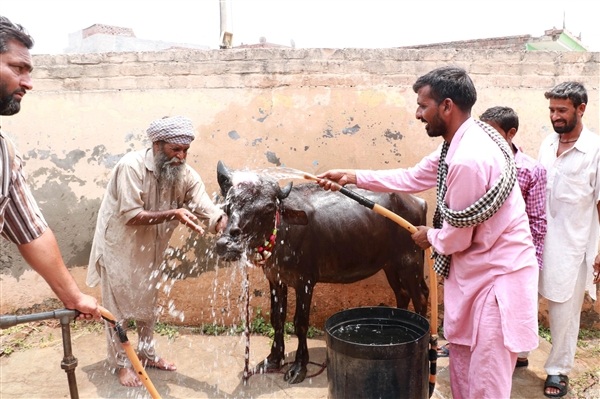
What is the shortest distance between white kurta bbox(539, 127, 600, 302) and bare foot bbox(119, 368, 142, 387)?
359 centimetres

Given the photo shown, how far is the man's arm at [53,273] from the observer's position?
251 cm

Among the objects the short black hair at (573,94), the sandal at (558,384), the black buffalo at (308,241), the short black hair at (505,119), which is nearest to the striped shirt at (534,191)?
the short black hair at (505,119)

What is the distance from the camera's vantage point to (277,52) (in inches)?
207

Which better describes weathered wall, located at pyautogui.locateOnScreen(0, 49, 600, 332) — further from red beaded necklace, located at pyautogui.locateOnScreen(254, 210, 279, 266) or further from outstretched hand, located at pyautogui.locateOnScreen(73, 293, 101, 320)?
outstretched hand, located at pyautogui.locateOnScreen(73, 293, 101, 320)

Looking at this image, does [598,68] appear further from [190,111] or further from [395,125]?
[190,111]

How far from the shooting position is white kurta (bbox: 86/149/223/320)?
395 cm

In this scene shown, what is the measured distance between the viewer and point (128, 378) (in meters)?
4.16

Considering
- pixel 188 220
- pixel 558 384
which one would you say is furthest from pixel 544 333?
pixel 188 220

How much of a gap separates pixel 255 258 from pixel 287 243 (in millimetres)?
408

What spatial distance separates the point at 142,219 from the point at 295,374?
6.24ft

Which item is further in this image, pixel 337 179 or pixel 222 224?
pixel 222 224

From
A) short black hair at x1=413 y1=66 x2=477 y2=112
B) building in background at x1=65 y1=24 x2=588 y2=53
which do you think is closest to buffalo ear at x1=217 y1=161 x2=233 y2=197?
short black hair at x1=413 y1=66 x2=477 y2=112

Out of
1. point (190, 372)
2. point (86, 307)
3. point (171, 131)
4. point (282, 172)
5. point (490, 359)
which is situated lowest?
point (190, 372)

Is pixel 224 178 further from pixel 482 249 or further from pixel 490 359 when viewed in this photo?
pixel 490 359
